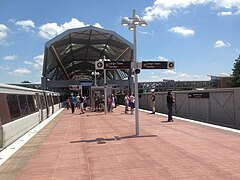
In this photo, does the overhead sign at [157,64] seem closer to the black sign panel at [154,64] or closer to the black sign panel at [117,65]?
the black sign panel at [154,64]

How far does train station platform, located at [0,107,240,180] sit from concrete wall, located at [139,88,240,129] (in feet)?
10.1

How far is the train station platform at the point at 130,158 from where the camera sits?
21.1 ft

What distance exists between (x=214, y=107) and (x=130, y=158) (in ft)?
31.5

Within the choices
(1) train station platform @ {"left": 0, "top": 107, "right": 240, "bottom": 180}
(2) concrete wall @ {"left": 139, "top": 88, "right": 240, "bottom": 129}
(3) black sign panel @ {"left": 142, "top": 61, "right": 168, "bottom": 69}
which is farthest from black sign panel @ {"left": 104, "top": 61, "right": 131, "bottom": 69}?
(2) concrete wall @ {"left": 139, "top": 88, "right": 240, "bottom": 129}

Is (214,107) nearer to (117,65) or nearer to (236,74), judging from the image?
(117,65)

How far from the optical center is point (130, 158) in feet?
25.6

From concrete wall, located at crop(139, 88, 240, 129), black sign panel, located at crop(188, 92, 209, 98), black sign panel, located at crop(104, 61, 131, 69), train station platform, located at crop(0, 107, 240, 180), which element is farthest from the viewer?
black sign panel, located at crop(188, 92, 209, 98)

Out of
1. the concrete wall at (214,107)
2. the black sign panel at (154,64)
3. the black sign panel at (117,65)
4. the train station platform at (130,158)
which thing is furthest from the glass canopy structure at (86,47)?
the train station platform at (130,158)

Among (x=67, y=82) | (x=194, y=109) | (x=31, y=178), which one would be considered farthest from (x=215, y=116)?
(x=67, y=82)

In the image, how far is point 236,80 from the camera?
68.6 metres

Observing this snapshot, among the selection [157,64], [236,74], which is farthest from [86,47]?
[157,64]

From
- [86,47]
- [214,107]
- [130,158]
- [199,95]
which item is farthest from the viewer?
[86,47]

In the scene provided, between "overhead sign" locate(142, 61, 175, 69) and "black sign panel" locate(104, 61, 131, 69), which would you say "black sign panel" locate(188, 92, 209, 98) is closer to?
"overhead sign" locate(142, 61, 175, 69)

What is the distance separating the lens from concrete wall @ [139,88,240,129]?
14313 mm
